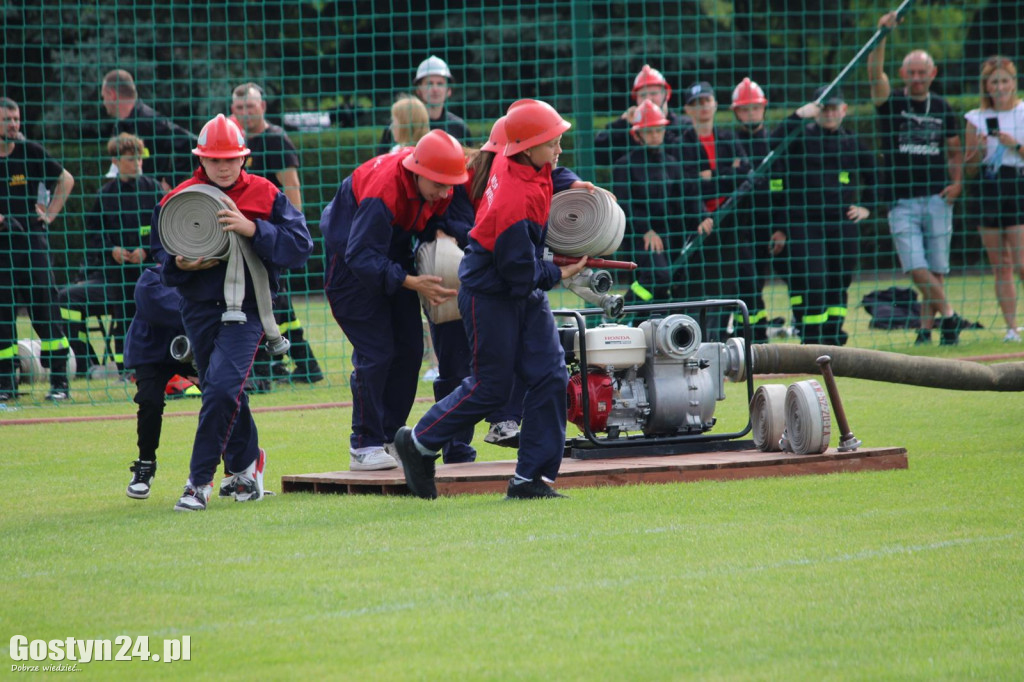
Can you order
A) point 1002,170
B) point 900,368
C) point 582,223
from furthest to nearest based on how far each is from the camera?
1. point 1002,170
2. point 900,368
3. point 582,223

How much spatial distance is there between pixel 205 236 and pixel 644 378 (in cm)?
244

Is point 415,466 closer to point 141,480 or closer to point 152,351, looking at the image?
point 141,480

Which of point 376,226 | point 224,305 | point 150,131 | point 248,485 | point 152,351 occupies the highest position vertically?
point 150,131

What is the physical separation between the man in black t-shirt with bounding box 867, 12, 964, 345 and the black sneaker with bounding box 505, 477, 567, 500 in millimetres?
8048

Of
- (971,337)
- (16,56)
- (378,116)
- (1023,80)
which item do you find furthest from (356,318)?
(1023,80)

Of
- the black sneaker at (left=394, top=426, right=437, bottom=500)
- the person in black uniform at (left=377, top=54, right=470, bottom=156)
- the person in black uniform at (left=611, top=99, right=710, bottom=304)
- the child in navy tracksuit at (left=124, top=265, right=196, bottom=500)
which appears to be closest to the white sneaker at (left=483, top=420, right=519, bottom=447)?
the black sneaker at (left=394, top=426, right=437, bottom=500)

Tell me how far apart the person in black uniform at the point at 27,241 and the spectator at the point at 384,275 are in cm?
568

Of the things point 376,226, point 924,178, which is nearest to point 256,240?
point 376,226

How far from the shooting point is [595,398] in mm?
7570

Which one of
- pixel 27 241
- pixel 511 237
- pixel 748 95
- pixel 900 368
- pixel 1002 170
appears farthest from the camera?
pixel 748 95

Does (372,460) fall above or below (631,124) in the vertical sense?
below

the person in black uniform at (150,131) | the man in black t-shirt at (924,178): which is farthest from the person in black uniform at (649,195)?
the person in black uniform at (150,131)

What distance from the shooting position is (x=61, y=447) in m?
9.51

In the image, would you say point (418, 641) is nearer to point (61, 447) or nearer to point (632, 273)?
point (61, 447)
